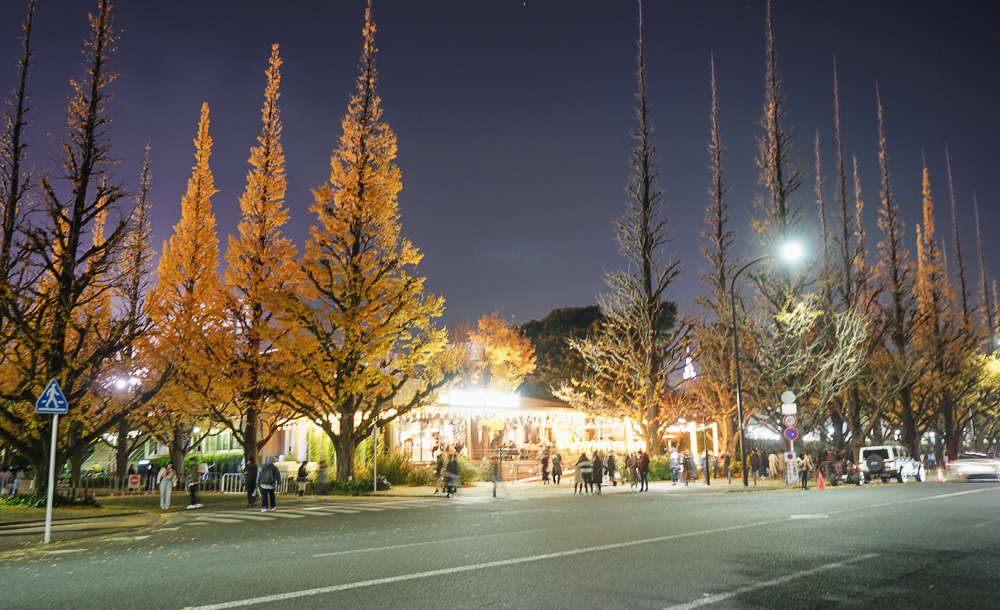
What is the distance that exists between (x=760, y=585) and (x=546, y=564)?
242 cm

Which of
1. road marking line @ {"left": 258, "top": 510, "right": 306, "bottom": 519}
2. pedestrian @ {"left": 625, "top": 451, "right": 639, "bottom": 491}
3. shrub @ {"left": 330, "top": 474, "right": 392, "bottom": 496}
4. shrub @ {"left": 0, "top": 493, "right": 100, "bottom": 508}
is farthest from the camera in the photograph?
pedestrian @ {"left": 625, "top": 451, "right": 639, "bottom": 491}

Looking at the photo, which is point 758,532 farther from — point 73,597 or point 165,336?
point 165,336

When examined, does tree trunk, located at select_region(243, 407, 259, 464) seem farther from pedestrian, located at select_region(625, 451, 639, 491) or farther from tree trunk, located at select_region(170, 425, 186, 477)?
pedestrian, located at select_region(625, 451, 639, 491)

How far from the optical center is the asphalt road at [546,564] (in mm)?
6445

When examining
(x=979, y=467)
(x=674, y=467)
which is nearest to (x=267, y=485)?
(x=674, y=467)

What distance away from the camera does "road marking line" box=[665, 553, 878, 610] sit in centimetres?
604

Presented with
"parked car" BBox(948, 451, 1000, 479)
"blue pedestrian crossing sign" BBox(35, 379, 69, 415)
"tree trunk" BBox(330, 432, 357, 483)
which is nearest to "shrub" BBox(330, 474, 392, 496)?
"tree trunk" BBox(330, 432, 357, 483)

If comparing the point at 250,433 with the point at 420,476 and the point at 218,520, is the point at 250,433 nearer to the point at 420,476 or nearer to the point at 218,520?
the point at 420,476

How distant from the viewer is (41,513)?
1805 centimetres

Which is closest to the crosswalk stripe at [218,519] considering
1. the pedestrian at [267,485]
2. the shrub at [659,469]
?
the pedestrian at [267,485]

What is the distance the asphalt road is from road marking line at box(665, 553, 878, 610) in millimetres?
28

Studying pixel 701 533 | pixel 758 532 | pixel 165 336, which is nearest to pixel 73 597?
pixel 701 533

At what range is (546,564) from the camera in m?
8.24

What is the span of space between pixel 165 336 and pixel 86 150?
30.3 feet
